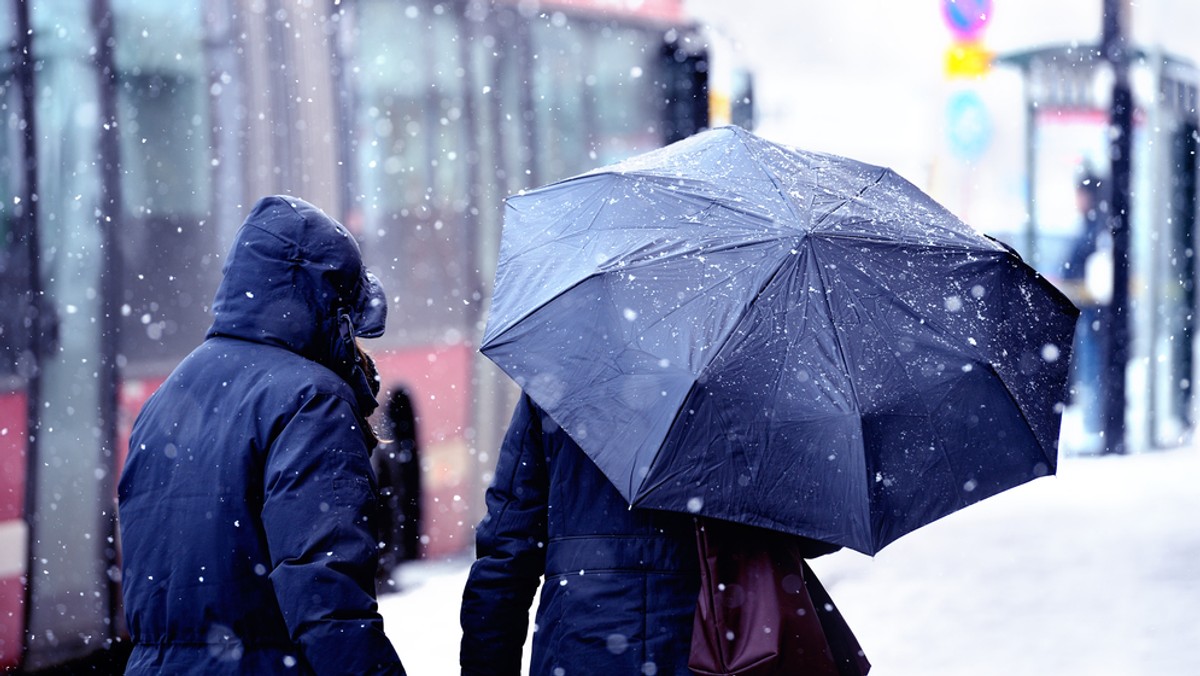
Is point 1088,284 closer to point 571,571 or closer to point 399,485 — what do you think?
point 399,485

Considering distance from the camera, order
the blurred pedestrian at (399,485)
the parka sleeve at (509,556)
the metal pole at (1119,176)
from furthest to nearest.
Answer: the metal pole at (1119,176) < the blurred pedestrian at (399,485) < the parka sleeve at (509,556)

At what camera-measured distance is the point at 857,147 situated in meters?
11.1

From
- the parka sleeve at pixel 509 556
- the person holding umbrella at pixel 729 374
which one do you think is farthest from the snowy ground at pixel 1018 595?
the person holding umbrella at pixel 729 374

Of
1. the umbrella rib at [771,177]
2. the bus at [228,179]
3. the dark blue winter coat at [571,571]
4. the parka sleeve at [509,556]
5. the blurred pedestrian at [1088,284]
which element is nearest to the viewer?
the umbrella rib at [771,177]

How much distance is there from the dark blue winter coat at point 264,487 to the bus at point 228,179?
3079 mm

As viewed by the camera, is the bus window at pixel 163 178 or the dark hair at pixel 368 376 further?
the bus window at pixel 163 178

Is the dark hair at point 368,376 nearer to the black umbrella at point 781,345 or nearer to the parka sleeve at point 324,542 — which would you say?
the parka sleeve at point 324,542

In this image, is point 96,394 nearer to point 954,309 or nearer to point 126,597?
point 126,597

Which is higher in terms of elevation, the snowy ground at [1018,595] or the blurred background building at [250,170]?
the blurred background building at [250,170]

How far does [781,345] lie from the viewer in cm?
206

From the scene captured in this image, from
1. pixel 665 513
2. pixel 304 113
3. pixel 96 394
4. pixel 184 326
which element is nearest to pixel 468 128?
pixel 304 113

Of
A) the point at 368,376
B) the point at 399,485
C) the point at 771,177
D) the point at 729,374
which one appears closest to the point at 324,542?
the point at 368,376

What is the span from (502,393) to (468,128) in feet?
4.70

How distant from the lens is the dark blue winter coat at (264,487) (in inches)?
81.2
